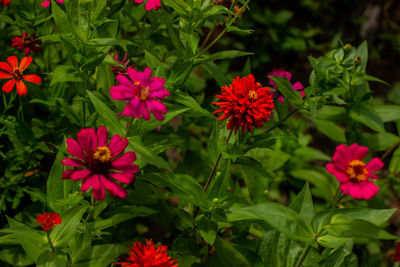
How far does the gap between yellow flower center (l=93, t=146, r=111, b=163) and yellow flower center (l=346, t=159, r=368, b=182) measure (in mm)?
655

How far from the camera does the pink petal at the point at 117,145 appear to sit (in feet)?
3.74

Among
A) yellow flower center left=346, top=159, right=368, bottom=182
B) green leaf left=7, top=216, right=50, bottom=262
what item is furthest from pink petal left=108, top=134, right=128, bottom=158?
yellow flower center left=346, top=159, right=368, bottom=182

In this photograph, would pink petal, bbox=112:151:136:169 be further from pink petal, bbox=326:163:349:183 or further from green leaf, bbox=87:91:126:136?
pink petal, bbox=326:163:349:183

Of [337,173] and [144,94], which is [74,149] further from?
[337,173]

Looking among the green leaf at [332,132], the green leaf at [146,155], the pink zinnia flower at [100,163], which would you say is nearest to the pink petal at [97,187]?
the pink zinnia flower at [100,163]

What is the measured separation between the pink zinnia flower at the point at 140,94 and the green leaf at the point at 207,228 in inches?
21.5

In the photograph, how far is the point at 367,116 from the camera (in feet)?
6.35

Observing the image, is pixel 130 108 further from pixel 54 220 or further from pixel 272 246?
pixel 272 246

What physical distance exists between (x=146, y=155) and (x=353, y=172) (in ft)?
1.92

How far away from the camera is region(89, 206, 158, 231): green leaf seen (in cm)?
146

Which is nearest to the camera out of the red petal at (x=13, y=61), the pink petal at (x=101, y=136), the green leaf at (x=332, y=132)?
the pink petal at (x=101, y=136)

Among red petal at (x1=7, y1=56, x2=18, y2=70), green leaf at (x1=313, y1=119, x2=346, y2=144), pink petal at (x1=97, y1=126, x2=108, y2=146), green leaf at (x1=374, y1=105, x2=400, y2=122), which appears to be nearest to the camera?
pink petal at (x1=97, y1=126, x2=108, y2=146)

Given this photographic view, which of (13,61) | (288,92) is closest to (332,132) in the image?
(288,92)

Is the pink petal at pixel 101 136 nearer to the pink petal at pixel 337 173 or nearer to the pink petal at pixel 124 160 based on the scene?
the pink petal at pixel 124 160
